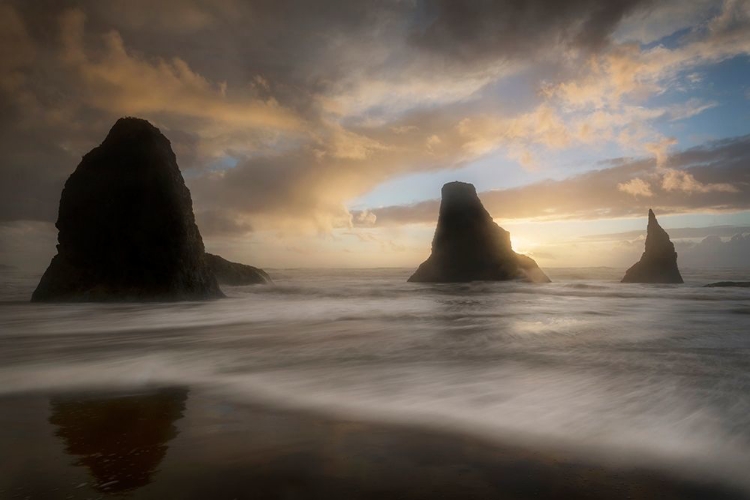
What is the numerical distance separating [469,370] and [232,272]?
115 ft

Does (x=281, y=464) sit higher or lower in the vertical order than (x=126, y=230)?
lower

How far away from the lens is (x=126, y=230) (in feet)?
63.7

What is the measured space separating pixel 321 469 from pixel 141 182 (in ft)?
69.8

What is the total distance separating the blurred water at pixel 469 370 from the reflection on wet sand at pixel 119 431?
879 mm

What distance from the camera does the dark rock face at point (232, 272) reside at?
37031mm

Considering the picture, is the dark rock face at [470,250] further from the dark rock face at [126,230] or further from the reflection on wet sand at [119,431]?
the reflection on wet sand at [119,431]

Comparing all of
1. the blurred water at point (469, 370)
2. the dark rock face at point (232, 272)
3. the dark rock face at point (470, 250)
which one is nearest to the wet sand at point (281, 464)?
the blurred water at point (469, 370)

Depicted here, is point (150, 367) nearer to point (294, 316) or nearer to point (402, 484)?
point (402, 484)

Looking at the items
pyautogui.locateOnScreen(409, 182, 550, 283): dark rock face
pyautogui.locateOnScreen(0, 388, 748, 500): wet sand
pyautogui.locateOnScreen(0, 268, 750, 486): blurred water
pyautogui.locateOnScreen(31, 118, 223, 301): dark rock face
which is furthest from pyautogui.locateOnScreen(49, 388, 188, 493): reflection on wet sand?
pyautogui.locateOnScreen(409, 182, 550, 283): dark rock face

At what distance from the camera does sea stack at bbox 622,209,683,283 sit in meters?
45.7

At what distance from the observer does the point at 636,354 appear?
7551 mm

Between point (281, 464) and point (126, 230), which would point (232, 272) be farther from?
point (281, 464)

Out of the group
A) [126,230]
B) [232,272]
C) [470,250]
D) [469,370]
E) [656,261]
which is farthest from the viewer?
[470,250]

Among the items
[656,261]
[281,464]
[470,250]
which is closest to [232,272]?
[470,250]
